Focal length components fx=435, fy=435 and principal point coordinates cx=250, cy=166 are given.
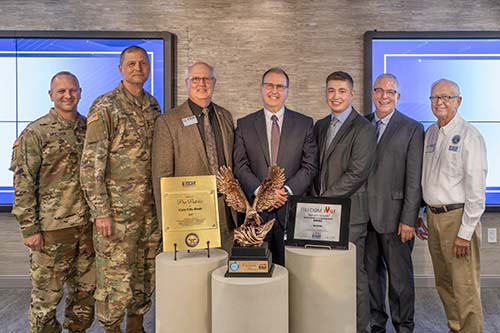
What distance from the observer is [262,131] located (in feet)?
8.48

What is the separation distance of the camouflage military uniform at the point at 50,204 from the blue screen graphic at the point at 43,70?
130cm

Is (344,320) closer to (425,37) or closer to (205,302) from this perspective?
(205,302)

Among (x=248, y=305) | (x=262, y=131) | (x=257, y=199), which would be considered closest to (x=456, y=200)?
(x=262, y=131)

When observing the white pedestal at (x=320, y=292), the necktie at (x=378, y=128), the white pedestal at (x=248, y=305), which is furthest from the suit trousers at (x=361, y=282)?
the white pedestal at (x=248, y=305)

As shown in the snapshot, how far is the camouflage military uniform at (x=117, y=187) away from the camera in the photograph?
2.47 metres

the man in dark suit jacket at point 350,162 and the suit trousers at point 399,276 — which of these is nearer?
the man in dark suit jacket at point 350,162

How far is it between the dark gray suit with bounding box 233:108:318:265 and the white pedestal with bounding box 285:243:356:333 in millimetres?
698

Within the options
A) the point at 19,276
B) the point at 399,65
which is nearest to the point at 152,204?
the point at 19,276

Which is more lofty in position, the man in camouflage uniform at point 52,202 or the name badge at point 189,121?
the name badge at point 189,121

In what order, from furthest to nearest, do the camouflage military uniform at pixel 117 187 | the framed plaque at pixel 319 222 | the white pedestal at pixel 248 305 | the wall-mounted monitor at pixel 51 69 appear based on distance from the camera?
the wall-mounted monitor at pixel 51 69 < the camouflage military uniform at pixel 117 187 < the framed plaque at pixel 319 222 < the white pedestal at pixel 248 305

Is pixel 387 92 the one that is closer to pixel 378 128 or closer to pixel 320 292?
pixel 378 128

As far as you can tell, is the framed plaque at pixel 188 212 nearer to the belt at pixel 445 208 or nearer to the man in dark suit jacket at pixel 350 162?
the man in dark suit jacket at pixel 350 162

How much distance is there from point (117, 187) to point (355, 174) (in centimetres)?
139

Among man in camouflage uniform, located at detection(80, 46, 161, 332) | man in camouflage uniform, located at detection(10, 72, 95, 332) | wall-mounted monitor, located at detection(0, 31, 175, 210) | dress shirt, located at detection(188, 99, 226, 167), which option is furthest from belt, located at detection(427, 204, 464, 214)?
wall-mounted monitor, located at detection(0, 31, 175, 210)
